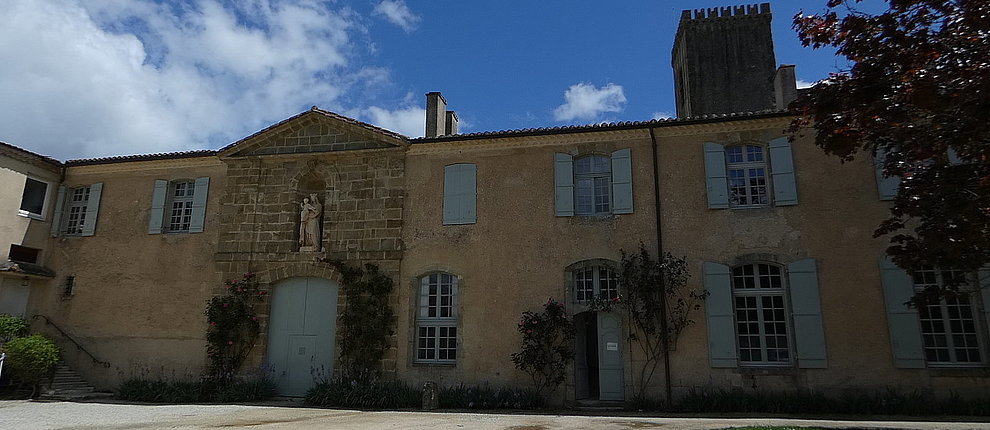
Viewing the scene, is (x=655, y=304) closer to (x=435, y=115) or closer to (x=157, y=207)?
(x=435, y=115)

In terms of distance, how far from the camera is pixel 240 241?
548 inches

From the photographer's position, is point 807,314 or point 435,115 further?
point 435,115

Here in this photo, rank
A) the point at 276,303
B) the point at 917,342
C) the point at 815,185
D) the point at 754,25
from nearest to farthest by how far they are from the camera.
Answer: the point at 917,342, the point at 815,185, the point at 276,303, the point at 754,25

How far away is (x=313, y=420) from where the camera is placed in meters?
9.48

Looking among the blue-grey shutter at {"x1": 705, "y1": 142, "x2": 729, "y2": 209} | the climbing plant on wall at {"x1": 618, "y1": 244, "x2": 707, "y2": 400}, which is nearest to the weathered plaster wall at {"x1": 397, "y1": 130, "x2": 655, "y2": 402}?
the climbing plant on wall at {"x1": 618, "y1": 244, "x2": 707, "y2": 400}

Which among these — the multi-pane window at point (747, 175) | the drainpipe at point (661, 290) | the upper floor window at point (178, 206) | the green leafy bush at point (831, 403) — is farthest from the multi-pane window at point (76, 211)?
the multi-pane window at point (747, 175)

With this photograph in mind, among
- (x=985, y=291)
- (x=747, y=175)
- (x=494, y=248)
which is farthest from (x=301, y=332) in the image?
(x=985, y=291)

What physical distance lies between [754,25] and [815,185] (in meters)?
11.0

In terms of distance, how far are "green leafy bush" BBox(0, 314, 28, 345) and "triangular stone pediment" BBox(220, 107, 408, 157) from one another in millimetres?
5437

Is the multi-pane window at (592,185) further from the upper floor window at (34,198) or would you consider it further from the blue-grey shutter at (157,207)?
the upper floor window at (34,198)

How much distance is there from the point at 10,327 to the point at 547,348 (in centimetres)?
1108

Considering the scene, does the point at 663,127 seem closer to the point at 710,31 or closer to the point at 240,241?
the point at 240,241

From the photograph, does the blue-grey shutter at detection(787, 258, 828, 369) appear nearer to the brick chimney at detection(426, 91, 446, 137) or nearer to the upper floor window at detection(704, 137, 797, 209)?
→ the upper floor window at detection(704, 137, 797, 209)

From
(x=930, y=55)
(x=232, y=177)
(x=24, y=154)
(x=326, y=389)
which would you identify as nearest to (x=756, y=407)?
(x=930, y=55)
